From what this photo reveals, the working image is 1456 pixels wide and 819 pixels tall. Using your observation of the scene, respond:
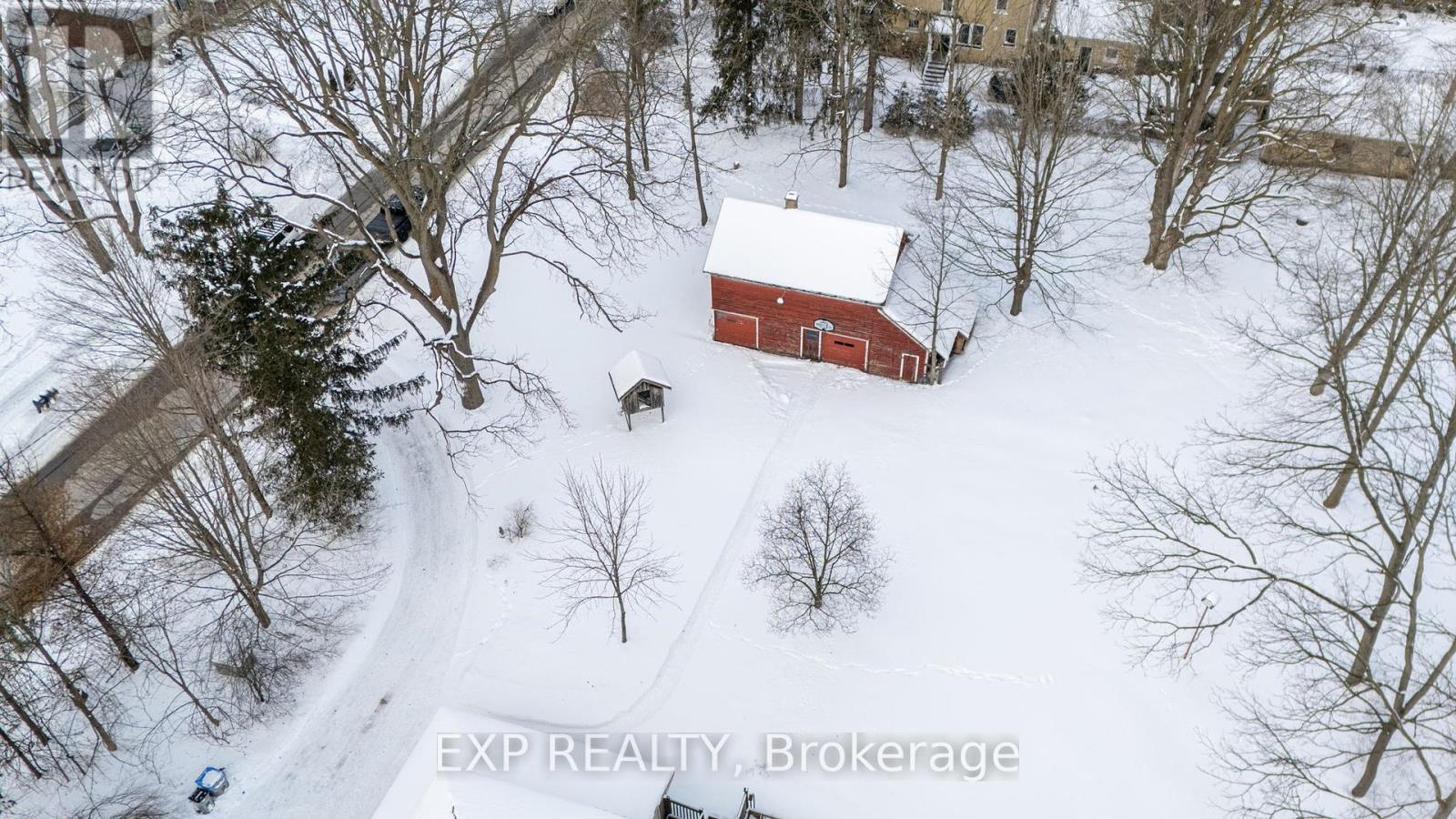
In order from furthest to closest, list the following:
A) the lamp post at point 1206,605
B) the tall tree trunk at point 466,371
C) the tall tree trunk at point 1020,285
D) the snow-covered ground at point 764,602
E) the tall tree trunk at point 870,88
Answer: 1. the tall tree trunk at point 870,88
2. the tall tree trunk at point 1020,285
3. the tall tree trunk at point 466,371
4. the lamp post at point 1206,605
5. the snow-covered ground at point 764,602

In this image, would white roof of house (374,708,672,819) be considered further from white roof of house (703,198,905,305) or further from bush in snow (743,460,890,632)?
white roof of house (703,198,905,305)

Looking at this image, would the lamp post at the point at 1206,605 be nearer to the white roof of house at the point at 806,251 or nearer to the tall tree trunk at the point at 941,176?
the white roof of house at the point at 806,251

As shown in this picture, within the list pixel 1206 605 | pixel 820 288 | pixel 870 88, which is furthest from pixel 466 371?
pixel 1206 605

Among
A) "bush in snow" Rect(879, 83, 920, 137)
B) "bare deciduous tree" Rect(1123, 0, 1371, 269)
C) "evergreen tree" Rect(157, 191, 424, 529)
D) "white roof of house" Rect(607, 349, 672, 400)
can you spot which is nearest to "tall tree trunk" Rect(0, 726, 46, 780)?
"evergreen tree" Rect(157, 191, 424, 529)

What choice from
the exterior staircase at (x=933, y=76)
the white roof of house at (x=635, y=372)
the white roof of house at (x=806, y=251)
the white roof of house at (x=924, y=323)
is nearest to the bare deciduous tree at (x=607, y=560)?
the white roof of house at (x=635, y=372)

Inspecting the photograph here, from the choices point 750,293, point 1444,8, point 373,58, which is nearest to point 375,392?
Result: point 373,58

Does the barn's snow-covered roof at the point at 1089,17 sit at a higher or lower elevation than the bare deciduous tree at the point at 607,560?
higher
